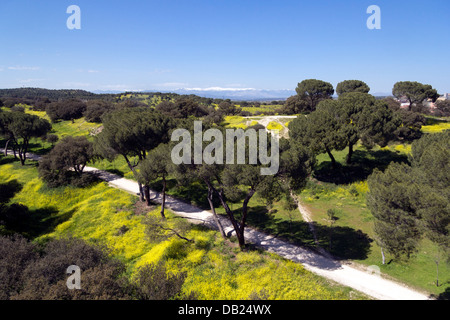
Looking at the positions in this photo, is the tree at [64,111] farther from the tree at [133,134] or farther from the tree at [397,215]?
the tree at [397,215]

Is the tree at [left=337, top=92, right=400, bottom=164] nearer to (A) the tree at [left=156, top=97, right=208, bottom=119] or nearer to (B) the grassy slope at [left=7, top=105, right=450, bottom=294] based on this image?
(B) the grassy slope at [left=7, top=105, right=450, bottom=294]

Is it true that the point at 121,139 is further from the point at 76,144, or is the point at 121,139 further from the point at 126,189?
the point at 76,144

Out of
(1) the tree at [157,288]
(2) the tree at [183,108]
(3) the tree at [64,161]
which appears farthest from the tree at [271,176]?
(2) the tree at [183,108]

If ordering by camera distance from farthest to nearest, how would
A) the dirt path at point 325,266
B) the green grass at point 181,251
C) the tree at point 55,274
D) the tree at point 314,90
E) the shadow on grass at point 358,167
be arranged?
the tree at point 314,90
the shadow on grass at point 358,167
the green grass at point 181,251
the dirt path at point 325,266
the tree at point 55,274

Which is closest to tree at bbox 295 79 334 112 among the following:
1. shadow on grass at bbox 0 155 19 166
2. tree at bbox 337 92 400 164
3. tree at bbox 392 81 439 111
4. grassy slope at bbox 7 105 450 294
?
tree at bbox 392 81 439 111
